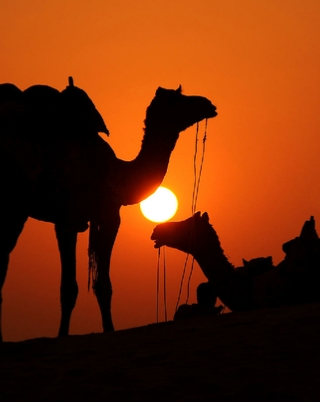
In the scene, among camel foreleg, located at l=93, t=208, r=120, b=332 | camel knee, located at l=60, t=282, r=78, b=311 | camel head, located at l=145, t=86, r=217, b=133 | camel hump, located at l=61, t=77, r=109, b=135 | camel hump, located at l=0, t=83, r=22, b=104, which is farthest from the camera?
camel head, located at l=145, t=86, r=217, b=133

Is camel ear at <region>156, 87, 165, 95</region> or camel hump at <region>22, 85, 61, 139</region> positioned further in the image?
camel ear at <region>156, 87, 165, 95</region>

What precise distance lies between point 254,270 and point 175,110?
3.38m

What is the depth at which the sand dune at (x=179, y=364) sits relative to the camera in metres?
6.20

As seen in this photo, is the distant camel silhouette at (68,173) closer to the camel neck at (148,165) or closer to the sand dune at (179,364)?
the camel neck at (148,165)

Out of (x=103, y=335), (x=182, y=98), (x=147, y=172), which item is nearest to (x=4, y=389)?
(x=103, y=335)

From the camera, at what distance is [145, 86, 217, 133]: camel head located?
12992 mm

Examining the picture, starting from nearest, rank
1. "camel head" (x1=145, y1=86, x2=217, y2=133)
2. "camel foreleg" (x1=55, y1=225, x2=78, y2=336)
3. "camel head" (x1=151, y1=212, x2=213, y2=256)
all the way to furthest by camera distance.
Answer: "camel foreleg" (x1=55, y1=225, x2=78, y2=336)
"camel head" (x1=145, y1=86, x2=217, y2=133)
"camel head" (x1=151, y1=212, x2=213, y2=256)

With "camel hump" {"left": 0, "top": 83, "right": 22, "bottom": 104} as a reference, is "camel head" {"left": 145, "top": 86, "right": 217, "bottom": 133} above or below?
above

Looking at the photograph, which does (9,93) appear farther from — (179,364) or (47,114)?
(179,364)

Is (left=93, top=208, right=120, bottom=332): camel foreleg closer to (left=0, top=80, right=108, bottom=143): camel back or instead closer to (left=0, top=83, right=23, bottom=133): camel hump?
(left=0, top=80, right=108, bottom=143): camel back

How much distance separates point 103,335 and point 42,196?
236 centimetres

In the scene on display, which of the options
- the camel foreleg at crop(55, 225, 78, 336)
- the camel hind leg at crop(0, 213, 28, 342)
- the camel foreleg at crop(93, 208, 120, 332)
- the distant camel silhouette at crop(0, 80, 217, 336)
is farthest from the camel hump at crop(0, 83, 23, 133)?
the camel foreleg at crop(93, 208, 120, 332)

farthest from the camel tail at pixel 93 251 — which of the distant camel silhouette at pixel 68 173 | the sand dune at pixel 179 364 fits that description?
the sand dune at pixel 179 364

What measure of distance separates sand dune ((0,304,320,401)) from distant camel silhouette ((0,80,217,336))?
190 cm
